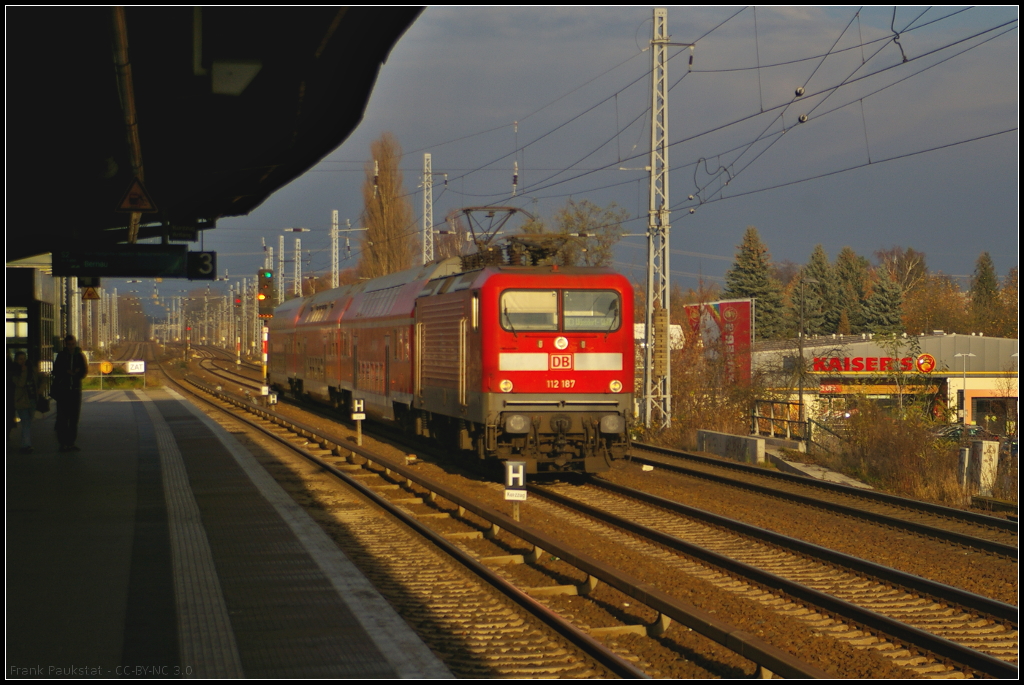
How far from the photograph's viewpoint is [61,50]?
900 cm

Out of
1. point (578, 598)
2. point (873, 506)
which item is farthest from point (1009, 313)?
point (578, 598)

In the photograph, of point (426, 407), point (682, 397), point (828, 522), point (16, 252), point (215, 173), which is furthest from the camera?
point (682, 397)

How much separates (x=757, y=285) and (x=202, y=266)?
218 ft

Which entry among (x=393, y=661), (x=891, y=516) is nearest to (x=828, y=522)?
(x=891, y=516)

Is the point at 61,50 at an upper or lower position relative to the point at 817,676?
upper

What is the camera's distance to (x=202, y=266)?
1831 cm

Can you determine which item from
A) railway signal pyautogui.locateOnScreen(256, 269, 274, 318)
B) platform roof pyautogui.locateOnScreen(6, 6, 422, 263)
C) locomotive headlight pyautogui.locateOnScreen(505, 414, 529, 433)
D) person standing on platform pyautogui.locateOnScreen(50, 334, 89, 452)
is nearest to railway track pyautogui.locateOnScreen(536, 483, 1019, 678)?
locomotive headlight pyautogui.locateOnScreen(505, 414, 529, 433)

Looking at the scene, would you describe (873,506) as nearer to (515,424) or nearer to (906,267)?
(515,424)

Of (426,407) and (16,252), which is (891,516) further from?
(16,252)

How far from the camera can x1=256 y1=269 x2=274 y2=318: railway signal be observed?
31425 mm

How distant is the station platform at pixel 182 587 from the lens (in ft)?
21.1

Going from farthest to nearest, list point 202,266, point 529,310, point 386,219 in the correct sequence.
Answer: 1. point 386,219
2. point 202,266
3. point 529,310

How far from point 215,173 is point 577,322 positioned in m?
6.50

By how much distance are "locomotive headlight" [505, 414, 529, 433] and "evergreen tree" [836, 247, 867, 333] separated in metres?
75.7
